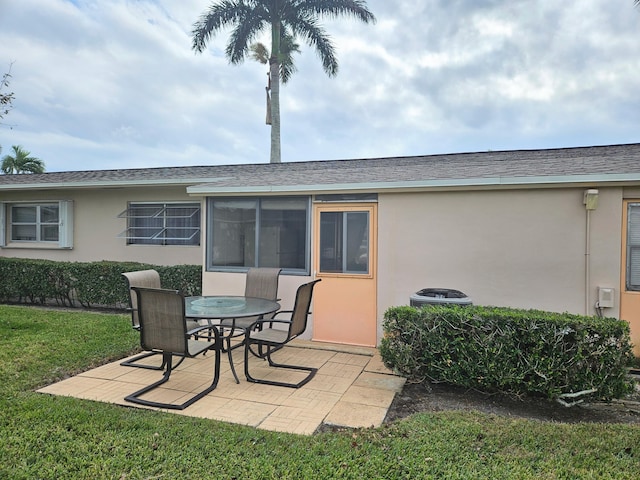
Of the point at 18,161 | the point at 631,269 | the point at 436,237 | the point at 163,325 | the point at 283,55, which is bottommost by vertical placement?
the point at 163,325

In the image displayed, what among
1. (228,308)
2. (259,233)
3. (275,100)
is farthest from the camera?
(275,100)

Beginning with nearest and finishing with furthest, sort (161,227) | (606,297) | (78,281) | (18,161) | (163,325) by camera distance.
→ (163,325) → (606,297) → (78,281) → (161,227) → (18,161)

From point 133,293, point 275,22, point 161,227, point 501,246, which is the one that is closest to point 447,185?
point 501,246

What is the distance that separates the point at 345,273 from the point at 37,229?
9.14 m

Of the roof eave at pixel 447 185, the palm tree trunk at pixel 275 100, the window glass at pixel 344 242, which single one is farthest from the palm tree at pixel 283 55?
the window glass at pixel 344 242

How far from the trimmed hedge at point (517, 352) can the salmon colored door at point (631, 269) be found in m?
1.41

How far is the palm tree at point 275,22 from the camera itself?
53.9 feet

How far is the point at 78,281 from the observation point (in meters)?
8.93

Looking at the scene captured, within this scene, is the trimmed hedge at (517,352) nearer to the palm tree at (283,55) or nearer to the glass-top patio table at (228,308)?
the glass-top patio table at (228,308)

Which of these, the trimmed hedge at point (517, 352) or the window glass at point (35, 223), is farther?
the window glass at point (35, 223)

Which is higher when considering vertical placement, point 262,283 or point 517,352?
point 262,283

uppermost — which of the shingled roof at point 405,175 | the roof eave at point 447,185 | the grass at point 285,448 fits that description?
the shingled roof at point 405,175

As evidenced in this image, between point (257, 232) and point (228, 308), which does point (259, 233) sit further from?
point (228, 308)

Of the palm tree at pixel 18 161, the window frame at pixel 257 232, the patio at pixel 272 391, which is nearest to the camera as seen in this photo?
the patio at pixel 272 391
